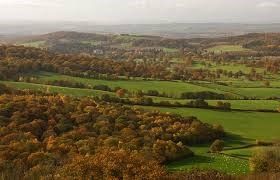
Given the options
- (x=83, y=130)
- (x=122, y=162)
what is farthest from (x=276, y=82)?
(x=122, y=162)

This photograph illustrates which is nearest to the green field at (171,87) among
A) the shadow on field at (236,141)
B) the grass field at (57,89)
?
the grass field at (57,89)

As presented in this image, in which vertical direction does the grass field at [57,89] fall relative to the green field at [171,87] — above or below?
above

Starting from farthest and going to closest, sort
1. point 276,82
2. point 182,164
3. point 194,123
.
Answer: point 276,82
point 194,123
point 182,164

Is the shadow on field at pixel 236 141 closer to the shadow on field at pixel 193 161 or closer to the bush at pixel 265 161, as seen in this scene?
the shadow on field at pixel 193 161

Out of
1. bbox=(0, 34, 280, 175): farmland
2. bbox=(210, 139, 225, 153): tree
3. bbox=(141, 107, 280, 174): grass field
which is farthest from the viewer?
bbox=(0, 34, 280, 175): farmland

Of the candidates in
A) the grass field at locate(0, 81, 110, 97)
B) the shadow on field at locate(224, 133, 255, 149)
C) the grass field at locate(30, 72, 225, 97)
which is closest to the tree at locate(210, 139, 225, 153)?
the shadow on field at locate(224, 133, 255, 149)

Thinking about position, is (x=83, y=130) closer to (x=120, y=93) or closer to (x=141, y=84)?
(x=120, y=93)

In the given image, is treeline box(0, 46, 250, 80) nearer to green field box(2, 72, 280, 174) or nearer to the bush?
green field box(2, 72, 280, 174)

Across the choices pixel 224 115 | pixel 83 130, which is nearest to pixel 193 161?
pixel 83 130

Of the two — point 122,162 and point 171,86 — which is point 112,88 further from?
point 122,162

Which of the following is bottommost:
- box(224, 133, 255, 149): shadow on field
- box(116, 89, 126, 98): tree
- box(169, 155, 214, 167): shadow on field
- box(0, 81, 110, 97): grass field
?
box(224, 133, 255, 149): shadow on field

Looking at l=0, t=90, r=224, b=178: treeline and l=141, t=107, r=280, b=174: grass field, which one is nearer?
l=0, t=90, r=224, b=178: treeline
